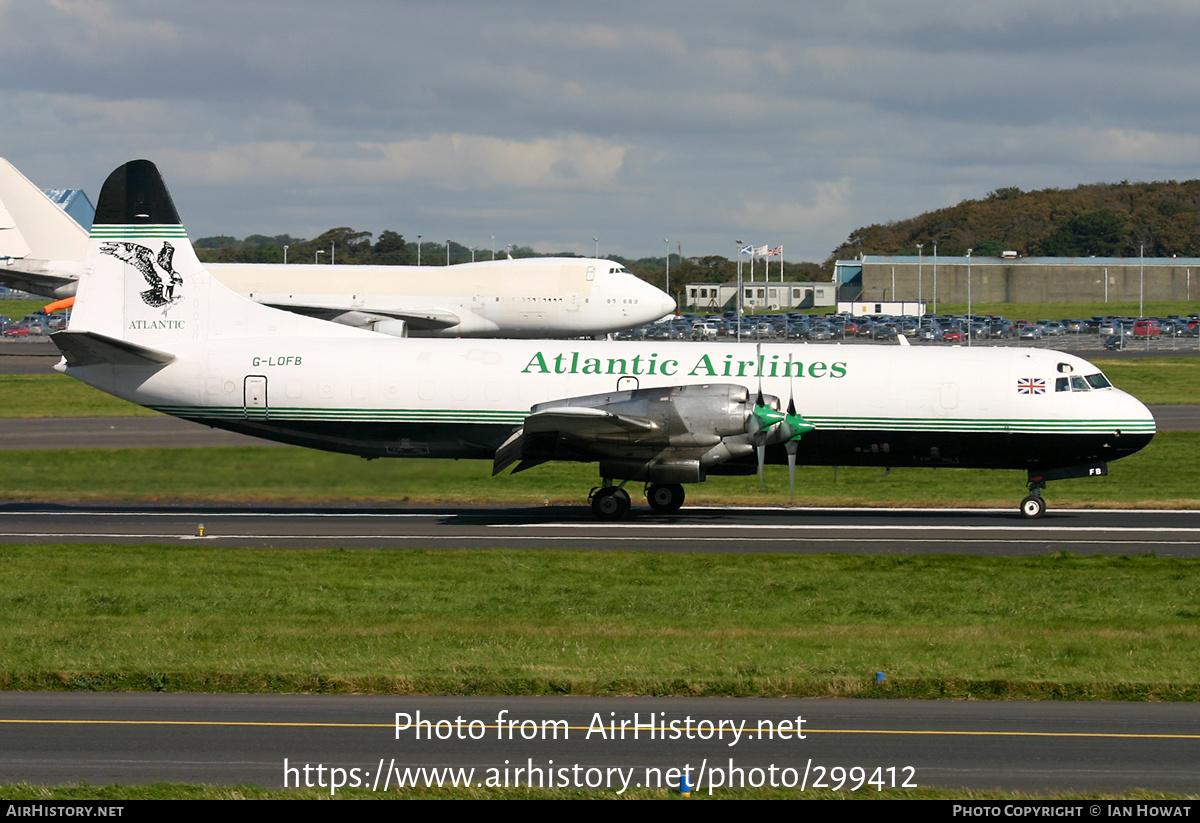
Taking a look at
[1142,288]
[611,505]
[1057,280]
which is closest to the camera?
[611,505]

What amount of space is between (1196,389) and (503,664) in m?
57.7

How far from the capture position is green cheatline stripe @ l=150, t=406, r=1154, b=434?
29766 mm

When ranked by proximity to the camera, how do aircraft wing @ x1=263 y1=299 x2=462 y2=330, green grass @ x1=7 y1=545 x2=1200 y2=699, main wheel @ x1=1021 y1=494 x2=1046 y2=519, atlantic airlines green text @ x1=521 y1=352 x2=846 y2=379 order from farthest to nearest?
aircraft wing @ x1=263 y1=299 x2=462 y2=330 → main wheel @ x1=1021 y1=494 x2=1046 y2=519 → atlantic airlines green text @ x1=521 y1=352 x2=846 y2=379 → green grass @ x1=7 y1=545 x2=1200 y2=699

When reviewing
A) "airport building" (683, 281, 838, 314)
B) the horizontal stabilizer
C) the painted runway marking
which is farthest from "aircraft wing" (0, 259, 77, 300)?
"airport building" (683, 281, 838, 314)

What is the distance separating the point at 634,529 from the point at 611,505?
4.97 ft

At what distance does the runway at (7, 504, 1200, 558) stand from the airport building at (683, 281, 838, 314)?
143970 mm

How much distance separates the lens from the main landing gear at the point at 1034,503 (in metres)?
30.6

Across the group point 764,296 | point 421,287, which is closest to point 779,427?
point 421,287

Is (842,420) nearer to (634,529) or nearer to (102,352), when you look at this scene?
(634,529)

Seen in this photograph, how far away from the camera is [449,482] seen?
36.8 metres

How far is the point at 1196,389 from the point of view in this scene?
207 ft

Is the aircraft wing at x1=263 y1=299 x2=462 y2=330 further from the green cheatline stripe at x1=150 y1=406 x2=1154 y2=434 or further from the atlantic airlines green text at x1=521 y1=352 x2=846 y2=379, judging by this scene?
the atlantic airlines green text at x1=521 y1=352 x2=846 y2=379

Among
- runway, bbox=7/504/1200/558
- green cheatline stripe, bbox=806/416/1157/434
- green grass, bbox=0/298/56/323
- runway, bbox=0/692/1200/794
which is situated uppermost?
green grass, bbox=0/298/56/323

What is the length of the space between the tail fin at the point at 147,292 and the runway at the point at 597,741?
761 inches
